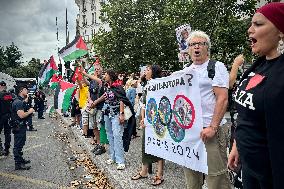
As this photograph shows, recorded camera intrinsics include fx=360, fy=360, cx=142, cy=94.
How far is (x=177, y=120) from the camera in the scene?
4207mm

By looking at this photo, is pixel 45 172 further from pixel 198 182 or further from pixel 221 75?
pixel 221 75

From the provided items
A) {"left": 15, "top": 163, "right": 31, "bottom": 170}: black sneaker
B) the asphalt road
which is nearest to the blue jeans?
the asphalt road

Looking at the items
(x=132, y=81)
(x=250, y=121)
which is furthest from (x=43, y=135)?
(x=250, y=121)

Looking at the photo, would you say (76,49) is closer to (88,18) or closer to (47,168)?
(47,168)

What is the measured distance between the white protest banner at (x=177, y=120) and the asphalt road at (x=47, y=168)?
252cm

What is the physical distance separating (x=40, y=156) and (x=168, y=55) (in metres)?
19.3

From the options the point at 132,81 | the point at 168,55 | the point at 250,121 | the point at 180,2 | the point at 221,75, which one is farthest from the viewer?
the point at 168,55

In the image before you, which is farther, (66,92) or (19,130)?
(66,92)

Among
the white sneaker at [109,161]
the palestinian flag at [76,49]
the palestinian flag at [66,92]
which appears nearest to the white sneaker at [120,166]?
the white sneaker at [109,161]

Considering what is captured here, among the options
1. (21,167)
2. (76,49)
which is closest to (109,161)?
(21,167)

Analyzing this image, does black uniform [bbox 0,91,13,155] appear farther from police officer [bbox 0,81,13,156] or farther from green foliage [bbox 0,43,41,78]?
green foliage [bbox 0,43,41,78]

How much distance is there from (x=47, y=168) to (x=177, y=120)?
4.92 meters

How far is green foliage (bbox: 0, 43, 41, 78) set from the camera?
89.9 m

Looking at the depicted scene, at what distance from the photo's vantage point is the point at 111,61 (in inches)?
1175
